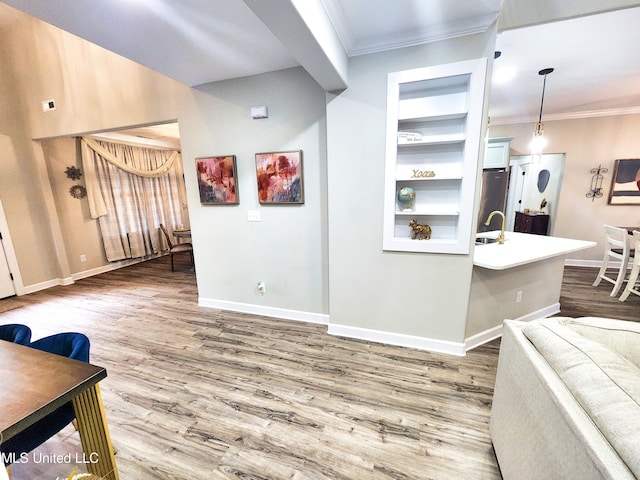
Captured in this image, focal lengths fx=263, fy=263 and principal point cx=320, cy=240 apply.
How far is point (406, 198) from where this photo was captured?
2287mm

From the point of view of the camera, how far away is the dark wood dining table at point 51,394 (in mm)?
875

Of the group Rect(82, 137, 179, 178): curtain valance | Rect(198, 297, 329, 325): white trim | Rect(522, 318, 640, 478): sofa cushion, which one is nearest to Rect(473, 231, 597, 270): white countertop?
Rect(522, 318, 640, 478): sofa cushion

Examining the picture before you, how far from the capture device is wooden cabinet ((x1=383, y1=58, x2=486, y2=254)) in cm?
198

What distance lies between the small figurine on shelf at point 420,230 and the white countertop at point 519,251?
0.43m

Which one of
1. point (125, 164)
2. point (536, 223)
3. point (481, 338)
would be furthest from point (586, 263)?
point (125, 164)

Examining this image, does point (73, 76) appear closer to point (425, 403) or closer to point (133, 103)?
point (133, 103)

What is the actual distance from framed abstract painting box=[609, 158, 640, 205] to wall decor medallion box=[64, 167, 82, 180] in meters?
9.20

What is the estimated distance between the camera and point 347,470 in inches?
55.1

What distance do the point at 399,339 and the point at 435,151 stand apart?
173 centimetres

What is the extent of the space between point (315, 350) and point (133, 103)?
138 inches

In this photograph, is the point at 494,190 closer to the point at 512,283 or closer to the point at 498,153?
the point at 498,153

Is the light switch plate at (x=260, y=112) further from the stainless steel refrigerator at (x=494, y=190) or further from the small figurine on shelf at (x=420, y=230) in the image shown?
the stainless steel refrigerator at (x=494, y=190)

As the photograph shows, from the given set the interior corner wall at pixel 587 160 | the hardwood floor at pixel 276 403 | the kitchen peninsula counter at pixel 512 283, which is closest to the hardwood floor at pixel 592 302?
the hardwood floor at pixel 276 403

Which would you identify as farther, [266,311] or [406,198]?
[266,311]
